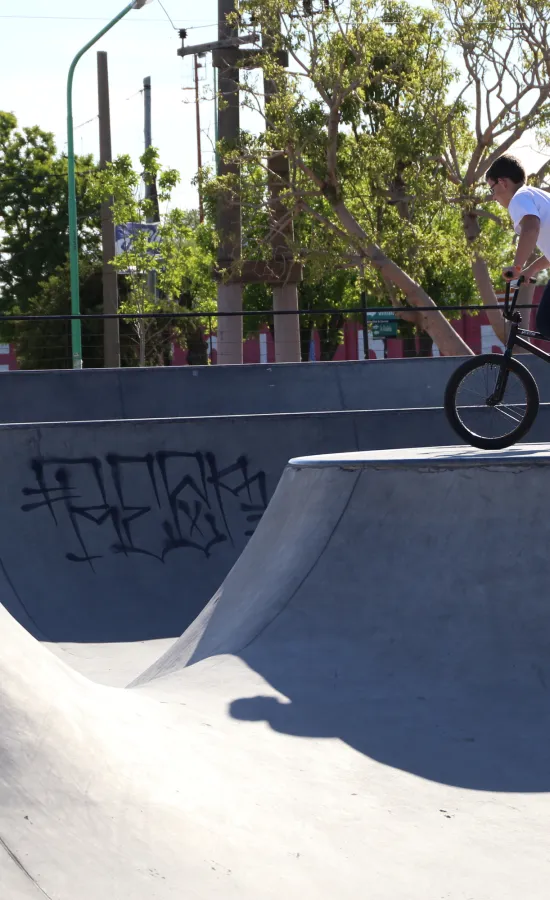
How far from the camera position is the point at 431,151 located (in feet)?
80.5

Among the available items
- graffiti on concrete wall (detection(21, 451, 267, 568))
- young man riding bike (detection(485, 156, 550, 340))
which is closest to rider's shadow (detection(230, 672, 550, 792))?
young man riding bike (detection(485, 156, 550, 340))

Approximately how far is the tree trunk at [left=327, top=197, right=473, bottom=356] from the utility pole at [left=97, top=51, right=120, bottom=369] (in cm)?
736

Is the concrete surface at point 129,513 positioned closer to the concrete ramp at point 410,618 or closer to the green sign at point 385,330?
the concrete ramp at point 410,618

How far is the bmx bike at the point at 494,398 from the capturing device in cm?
650

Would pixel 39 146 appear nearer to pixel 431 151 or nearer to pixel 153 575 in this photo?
pixel 431 151

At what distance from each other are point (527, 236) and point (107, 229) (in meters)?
26.7

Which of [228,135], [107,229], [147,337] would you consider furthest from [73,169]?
[228,135]

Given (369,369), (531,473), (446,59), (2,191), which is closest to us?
(531,473)

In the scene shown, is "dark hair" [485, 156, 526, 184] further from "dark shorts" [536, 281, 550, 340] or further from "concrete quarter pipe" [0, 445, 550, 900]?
"concrete quarter pipe" [0, 445, 550, 900]

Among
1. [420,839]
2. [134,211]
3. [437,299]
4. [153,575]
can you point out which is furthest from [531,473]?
[437,299]

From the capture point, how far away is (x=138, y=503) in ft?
27.5

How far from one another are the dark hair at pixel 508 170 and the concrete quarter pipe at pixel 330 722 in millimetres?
1589

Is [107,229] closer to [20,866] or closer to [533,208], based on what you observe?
[533,208]

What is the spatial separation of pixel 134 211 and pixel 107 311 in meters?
3.24
